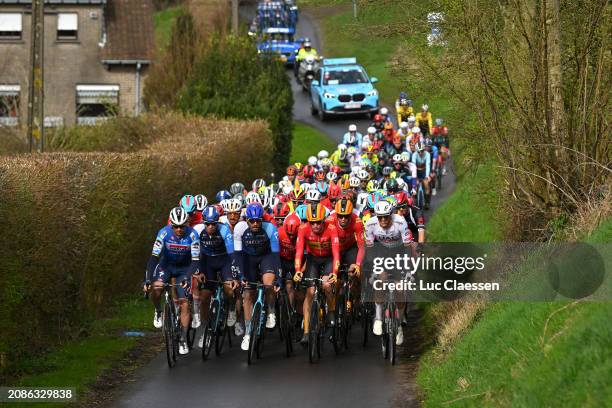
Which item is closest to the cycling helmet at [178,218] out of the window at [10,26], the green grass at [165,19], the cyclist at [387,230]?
the cyclist at [387,230]

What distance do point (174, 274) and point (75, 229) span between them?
79.7 inches

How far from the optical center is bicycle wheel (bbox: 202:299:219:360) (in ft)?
52.6

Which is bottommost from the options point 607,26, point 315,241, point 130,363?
point 130,363

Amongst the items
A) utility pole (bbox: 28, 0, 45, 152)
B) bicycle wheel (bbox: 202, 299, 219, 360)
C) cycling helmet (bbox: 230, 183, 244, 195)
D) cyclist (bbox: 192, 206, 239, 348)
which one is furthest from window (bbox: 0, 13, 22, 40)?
bicycle wheel (bbox: 202, 299, 219, 360)

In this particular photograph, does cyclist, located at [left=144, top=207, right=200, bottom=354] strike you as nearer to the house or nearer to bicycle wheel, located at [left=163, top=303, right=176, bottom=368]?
bicycle wheel, located at [left=163, top=303, right=176, bottom=368]

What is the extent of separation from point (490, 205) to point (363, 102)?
93.3 feet

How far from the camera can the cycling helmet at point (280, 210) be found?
60.5 feet

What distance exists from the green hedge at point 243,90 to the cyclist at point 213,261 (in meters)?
18.7

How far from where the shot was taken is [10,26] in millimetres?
55375

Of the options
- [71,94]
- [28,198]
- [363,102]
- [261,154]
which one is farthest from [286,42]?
[28,198]

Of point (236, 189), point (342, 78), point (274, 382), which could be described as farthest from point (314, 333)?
point (342, 78)

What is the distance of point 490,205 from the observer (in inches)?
766

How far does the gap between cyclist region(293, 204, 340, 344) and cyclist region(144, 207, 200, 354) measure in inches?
53.0

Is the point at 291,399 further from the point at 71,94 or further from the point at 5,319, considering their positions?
the point at 71,94
